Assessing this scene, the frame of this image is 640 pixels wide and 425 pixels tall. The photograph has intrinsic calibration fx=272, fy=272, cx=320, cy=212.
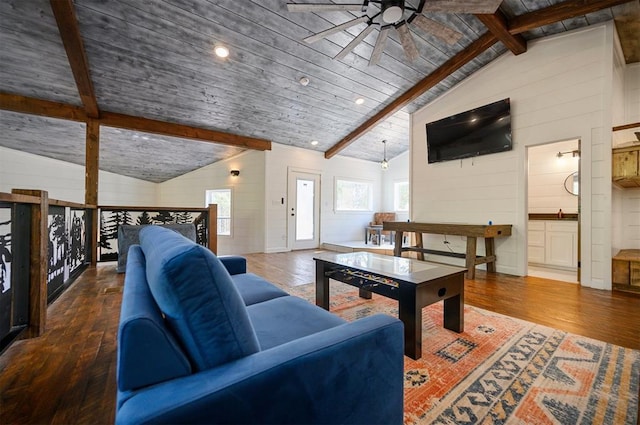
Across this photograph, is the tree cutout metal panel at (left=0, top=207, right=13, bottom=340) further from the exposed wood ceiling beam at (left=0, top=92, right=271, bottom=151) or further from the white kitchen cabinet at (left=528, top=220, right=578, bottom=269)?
the white kitchen cabinet at (left=528, top=220, right=578, bottom=269)

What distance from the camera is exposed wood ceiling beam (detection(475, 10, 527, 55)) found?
3.19 meters

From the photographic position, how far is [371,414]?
2.99ft

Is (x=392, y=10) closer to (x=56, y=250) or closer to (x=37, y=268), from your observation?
(x=37, y=268)

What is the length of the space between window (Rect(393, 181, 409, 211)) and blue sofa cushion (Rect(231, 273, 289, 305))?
652 centimetres

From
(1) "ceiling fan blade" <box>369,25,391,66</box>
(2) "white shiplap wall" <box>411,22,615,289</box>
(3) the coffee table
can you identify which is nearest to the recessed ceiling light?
(1) "ceiling fan blade" <box>369,25,391,66</box>

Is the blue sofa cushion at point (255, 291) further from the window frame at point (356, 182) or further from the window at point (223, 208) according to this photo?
the window frame at point (356, 182)

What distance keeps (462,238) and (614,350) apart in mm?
2988

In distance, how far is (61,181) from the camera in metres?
6.18

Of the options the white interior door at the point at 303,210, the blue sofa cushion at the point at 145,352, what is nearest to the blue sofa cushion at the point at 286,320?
the blue sofa cushion at the point at 145,352

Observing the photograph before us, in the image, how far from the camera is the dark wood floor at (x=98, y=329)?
1253 mm

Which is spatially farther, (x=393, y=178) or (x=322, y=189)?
(x=393, y=178)

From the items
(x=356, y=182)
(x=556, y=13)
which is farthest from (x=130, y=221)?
(x=556, y=13)

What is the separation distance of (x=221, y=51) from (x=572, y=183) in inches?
226

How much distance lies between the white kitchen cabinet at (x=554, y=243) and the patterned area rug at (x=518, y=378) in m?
2.95
